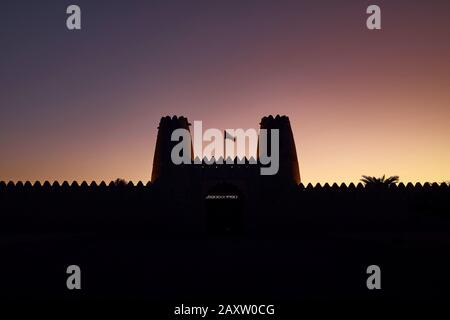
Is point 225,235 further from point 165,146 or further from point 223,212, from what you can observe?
point 165,146

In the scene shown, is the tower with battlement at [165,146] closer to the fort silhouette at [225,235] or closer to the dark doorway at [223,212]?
the fort silhouette at [225,235]

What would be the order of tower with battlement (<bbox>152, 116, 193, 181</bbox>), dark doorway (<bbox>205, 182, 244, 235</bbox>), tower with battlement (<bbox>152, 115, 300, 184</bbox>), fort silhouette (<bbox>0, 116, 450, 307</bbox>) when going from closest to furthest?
fort silhouette (<bbox>0, 116, 450, 307</bbox>), tower with battlement (<bbox>152, 115, 300, 184</bbox>), tower with battlement (<bbox>152, 116, 193, 181</bbox>), dark doorway (<bbox>205, 182, 244, 235</bbox>)

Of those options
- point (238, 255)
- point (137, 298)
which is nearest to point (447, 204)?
point (238, 255)

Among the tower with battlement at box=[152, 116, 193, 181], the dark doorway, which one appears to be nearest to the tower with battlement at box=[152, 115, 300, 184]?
the tower with battlement at box=[152, 116, 193, 181]

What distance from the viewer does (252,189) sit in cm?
2016

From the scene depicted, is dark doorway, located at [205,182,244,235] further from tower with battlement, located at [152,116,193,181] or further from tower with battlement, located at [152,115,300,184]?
tower with battlement, located at [152,116,193,181]

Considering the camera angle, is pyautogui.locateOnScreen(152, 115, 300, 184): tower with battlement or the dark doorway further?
the dark doorway

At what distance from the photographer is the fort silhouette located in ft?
20.3

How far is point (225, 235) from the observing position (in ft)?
67.4

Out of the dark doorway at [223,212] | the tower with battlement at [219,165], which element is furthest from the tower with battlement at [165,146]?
the dark doorway at [223,212]

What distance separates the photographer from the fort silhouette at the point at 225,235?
20.3 feet
